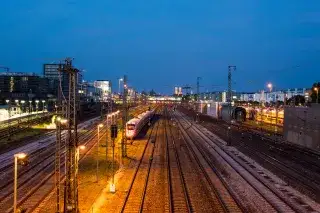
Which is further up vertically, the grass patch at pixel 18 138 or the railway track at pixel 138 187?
the grass patch at pixel 18 138

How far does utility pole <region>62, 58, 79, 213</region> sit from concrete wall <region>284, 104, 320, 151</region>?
35.4m

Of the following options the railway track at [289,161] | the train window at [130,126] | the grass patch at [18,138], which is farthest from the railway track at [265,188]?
the grass patch at [18,138]

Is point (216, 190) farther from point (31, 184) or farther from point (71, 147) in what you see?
point (31, 184)

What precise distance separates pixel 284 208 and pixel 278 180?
9161 millimetres

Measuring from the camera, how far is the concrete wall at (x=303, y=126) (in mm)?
51656

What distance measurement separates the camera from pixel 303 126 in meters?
55.7

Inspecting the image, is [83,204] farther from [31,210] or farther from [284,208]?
[284,208]

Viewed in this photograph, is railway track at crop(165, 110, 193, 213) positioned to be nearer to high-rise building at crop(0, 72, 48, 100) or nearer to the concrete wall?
the concrete wall

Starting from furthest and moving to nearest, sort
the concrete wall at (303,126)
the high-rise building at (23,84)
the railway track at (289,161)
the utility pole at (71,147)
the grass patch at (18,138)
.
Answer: the high-rise building at (23,84) → the grass patch at (18,138) → the concrete wall at (303,126) → the railway track at (289,161) → the utility pole at (71,147)

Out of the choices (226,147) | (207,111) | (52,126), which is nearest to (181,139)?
(226,147)

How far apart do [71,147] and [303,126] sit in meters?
40.1

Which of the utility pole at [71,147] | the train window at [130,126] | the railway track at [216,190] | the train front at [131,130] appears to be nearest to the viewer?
the utility pole at [71,147]

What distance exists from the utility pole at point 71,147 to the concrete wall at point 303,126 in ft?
116

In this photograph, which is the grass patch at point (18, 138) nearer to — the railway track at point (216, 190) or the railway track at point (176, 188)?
the railway track at point (176, 188)
